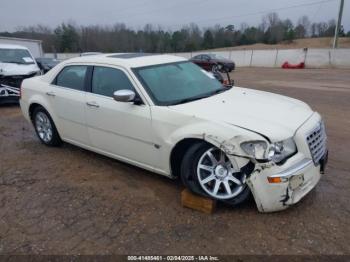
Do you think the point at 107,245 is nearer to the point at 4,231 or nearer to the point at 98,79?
the point at 4,231

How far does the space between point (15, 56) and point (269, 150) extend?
10371 millimetres

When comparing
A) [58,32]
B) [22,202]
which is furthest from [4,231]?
[58,32]

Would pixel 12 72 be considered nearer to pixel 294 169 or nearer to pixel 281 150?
pixel 281 150

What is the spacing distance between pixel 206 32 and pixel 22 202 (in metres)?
81.1

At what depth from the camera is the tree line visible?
→ 75.2 metres

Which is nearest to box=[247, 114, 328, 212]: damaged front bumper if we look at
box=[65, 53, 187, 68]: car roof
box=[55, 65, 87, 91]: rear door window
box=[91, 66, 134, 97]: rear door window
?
box=[91, 66, 134, 97]: rear door window

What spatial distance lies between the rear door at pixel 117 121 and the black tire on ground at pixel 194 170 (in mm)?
456

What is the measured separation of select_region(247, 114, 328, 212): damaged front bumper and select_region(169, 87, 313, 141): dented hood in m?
0.21

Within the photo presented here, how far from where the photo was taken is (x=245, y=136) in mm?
3041

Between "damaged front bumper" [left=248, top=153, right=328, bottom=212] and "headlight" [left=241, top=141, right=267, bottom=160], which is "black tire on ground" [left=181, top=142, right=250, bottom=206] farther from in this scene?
"headlight" [left=241, top=141, right=267, bottom=160]

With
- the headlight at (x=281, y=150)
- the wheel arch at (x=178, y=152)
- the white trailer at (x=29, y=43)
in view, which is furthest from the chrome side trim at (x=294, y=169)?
the white trailer at (x=29, y=43)

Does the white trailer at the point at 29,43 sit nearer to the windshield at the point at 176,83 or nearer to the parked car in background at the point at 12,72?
the parked car in background at the point at 12,72

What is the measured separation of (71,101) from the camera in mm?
4688

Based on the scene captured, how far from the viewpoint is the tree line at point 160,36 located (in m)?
75.2
